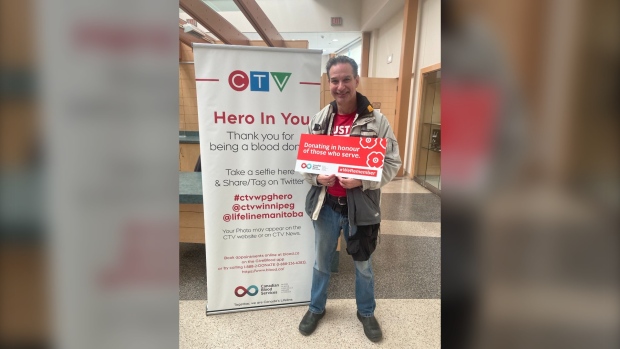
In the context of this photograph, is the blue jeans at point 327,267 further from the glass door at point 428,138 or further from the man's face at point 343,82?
the glass door at point 428,138

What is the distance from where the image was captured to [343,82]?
173 cm

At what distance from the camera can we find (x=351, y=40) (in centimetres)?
1070

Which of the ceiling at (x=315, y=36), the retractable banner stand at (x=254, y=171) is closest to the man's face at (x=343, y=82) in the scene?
the retractable banner stand at (x=254, y=171)

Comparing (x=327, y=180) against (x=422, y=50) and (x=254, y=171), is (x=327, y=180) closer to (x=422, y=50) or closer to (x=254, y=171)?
(x=254, y=171)

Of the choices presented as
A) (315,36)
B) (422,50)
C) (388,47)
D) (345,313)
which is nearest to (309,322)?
(345,313)

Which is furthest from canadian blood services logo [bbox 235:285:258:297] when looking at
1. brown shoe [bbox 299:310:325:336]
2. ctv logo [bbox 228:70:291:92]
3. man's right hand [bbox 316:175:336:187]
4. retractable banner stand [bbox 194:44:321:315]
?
ctv logo [bbox 228:70:291:92]

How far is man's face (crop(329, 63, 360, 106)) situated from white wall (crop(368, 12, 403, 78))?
5666 mm

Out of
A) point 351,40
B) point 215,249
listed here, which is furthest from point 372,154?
point 351,40

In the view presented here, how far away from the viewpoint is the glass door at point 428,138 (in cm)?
526

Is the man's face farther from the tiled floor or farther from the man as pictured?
the tiled floor

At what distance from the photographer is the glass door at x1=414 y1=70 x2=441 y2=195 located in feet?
17.2

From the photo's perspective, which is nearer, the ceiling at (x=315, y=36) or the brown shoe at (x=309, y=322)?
the brown shoe at (x=309, y=322)

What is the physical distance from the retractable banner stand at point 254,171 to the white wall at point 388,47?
565 cm
